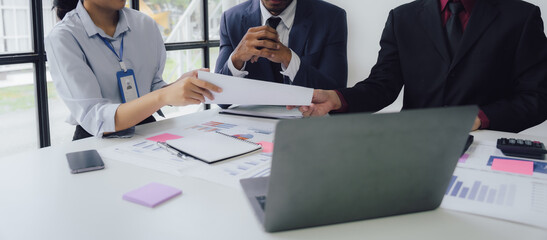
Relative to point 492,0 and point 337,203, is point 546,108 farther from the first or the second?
point 337,203

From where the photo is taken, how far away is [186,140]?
127 cm

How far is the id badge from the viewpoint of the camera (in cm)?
170

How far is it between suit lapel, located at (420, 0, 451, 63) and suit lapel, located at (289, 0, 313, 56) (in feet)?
1.98

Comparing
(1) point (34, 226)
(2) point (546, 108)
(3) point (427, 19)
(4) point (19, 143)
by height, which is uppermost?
(3) point (427, 19)

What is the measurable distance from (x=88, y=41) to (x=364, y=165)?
1.31 metres

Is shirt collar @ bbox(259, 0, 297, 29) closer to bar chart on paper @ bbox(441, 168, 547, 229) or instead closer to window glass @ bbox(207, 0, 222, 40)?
bar chart on paper @ bbox(441, 168, 547, 229)

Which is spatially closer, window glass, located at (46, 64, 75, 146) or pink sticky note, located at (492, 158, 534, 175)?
pink sticky note, located at (492, 158, 534, 175)

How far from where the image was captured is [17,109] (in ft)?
8.48

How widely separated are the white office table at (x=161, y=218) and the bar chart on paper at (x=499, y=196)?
0.03 m

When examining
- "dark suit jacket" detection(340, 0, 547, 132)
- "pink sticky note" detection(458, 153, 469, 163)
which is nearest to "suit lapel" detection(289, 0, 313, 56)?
"dark suit jacket" detection(340, 0, 547, 132)

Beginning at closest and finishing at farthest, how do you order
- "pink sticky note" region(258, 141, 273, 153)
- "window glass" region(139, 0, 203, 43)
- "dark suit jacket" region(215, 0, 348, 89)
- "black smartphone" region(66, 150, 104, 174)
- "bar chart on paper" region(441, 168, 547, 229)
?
"bar chart on paper" region(441, 168, 547, 229)
"black smartphone" region(66, 150, 104, 174)
"pink sticky note" region(258, 141, 273, 153)
"dark suit jacket" region(215, 0, 348, 89)
"window glass" region(139, 0, 203, 43)

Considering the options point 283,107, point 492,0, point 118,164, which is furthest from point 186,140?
point 492,0

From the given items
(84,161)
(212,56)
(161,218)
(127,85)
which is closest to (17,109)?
(127,85)

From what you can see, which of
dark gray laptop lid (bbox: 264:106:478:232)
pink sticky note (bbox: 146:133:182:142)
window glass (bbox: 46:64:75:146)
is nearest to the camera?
dark gray laptop lid (bbox: 264:106:478:232)
